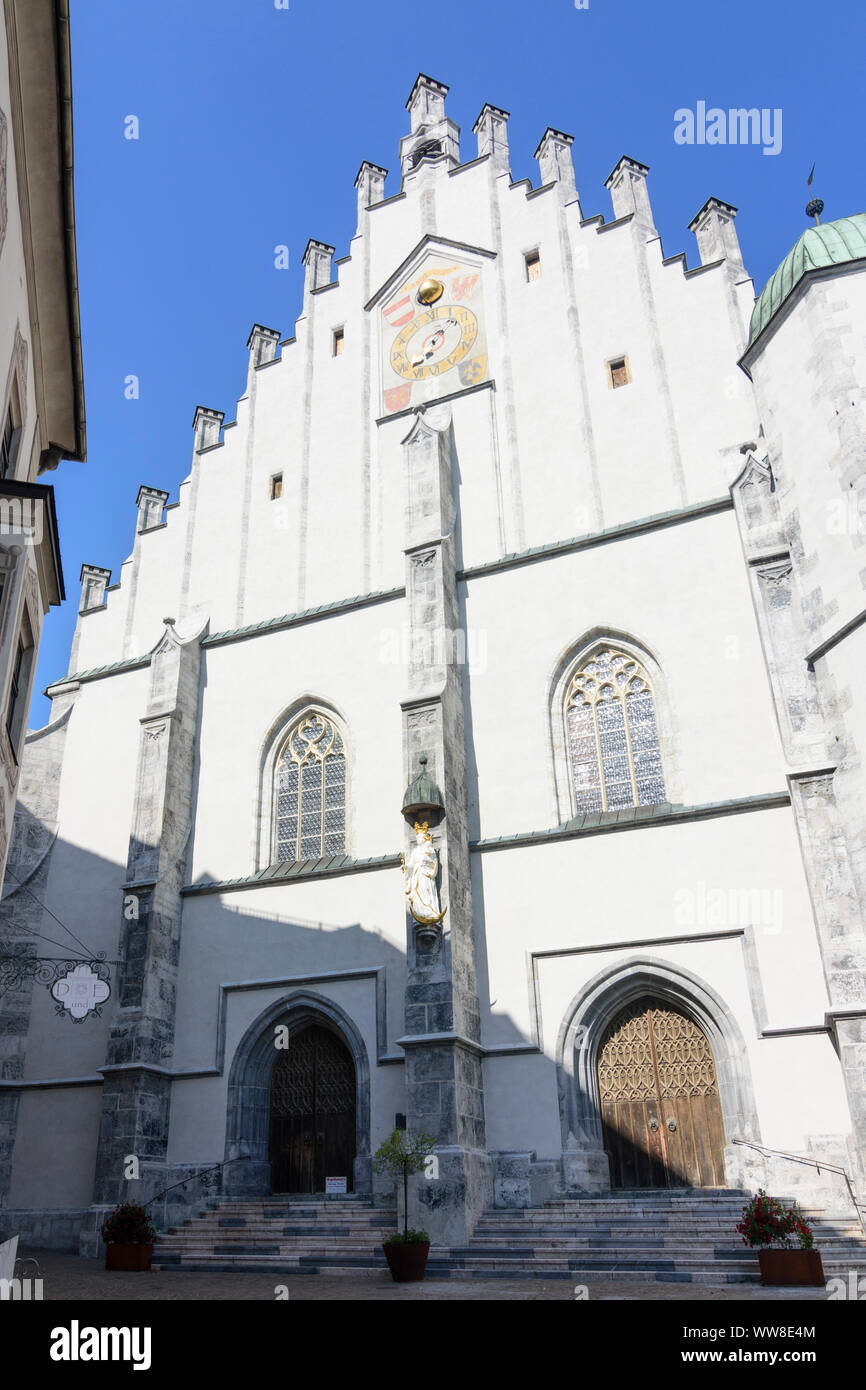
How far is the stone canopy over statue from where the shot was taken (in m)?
14.0

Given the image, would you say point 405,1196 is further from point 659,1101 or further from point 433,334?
point 433,334

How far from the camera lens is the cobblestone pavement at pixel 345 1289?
9062 mm

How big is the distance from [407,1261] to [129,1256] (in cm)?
437

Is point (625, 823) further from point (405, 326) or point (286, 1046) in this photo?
point (405, 326)

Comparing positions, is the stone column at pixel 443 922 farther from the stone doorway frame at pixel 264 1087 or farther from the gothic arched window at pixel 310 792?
the gothic arched window at pixel 310 792

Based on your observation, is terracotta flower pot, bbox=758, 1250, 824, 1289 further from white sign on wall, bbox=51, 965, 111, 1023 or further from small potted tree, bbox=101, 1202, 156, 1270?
white sign on wall, bbox=51, 965, 111, 1023

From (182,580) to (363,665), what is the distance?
5.42 m

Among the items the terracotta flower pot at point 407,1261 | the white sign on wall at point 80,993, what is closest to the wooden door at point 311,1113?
the white sign on wall at point 80,993

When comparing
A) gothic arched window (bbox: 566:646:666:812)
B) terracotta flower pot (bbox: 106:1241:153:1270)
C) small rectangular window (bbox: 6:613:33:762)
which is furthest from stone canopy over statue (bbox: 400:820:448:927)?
small rectangular window (bbox: 6:613:33:762)

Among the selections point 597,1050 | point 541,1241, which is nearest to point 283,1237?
point 541,1241

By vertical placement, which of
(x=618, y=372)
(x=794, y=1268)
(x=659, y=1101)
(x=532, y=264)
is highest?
(x=532, y=264)

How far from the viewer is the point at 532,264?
20234 mm

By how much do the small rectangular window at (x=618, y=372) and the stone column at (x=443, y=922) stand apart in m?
3.40

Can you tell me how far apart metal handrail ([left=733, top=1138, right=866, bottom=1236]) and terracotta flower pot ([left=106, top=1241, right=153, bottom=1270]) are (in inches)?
308
